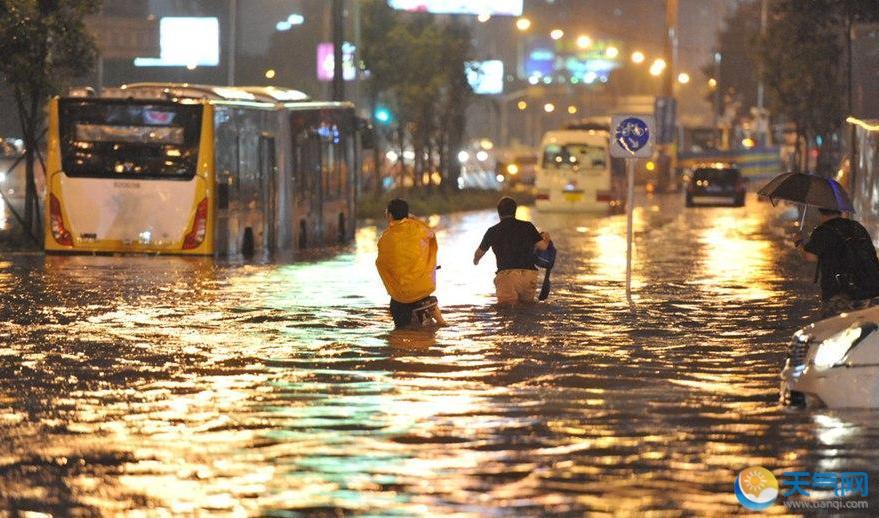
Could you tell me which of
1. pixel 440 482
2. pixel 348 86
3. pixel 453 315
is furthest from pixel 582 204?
pixel 440 482

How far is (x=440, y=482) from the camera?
32.3 ft

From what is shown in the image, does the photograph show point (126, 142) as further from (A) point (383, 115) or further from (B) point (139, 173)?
(A) point (383, 115)

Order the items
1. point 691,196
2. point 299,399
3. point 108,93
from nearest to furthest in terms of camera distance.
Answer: point 299,399, point 108,93, point 691,196

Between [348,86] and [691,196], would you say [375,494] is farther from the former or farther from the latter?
[691,196]

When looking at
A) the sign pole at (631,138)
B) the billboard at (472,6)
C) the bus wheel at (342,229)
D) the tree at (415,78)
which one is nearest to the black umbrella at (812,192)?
the sign pole at (631,138)

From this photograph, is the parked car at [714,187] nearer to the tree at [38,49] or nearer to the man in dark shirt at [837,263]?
the tree at [38,49]

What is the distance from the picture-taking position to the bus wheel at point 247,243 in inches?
1203

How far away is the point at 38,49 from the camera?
99.2ft

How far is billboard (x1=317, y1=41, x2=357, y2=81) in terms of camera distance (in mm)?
55691

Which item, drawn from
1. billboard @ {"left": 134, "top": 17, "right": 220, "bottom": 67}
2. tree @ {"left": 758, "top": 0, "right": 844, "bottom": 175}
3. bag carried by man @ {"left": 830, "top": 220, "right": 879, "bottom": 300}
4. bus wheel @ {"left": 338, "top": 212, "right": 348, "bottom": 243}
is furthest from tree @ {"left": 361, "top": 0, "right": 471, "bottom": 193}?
bag carried by man @ {"left": 830, "top": 220, "right": 879, "bottom": 300}

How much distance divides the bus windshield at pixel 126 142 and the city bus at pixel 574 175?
26568 mm

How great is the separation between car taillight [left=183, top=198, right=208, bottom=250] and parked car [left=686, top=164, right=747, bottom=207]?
36.8m

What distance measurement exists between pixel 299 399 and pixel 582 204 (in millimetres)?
41674

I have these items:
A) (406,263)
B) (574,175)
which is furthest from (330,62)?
(406,263)
